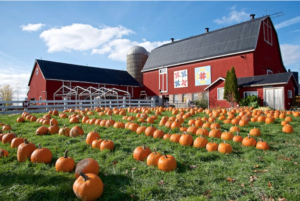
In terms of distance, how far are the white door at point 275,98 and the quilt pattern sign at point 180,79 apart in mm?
10592

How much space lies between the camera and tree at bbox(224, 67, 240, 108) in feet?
62.3

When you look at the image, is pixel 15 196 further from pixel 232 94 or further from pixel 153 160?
pixel 232 94

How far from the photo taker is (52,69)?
28203mm

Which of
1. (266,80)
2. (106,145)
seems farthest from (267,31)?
(106,145)

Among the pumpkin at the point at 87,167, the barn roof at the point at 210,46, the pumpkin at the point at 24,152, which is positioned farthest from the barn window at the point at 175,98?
the pumpkin at the point at 87,167

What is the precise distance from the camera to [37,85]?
28.9m

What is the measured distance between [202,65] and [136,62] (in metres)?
15.9

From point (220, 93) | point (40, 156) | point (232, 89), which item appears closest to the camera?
point (40, 156)

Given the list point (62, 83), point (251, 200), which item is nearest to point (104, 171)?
point (251, 200)

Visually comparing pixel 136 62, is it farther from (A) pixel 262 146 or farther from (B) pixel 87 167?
(B) pixel 87 167

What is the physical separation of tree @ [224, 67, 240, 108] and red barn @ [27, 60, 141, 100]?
10.5 meters

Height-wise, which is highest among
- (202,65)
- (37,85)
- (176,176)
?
(202,65)

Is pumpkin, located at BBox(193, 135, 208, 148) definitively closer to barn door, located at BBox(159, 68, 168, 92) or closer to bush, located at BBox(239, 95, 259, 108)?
bush, located at BBox(239, 95, 259, 108)

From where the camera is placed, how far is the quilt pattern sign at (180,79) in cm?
2748
